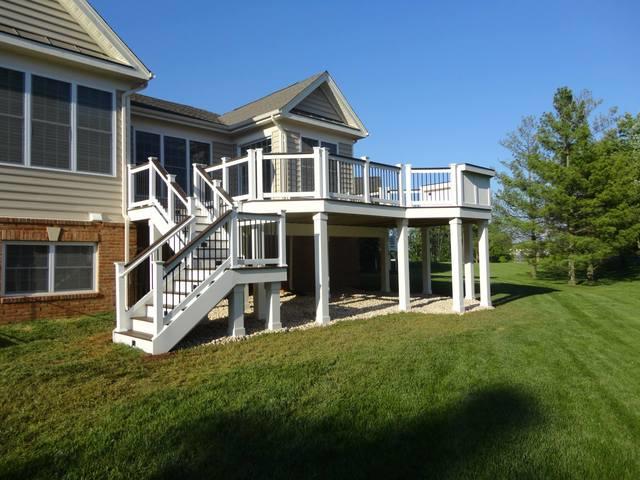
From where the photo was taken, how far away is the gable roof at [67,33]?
931cm

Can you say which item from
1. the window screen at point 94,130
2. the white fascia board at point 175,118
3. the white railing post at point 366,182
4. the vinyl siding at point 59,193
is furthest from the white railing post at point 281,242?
the white fascia board at point 175,118

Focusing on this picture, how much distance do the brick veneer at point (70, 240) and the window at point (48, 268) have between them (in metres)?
0.18

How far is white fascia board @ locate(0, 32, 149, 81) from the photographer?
349 inches

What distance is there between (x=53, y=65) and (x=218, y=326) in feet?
20.4

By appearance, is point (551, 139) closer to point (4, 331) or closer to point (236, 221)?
point (236, 221)

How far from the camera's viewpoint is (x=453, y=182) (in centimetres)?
1179

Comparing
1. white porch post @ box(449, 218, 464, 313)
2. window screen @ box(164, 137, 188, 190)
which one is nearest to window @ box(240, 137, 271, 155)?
window screen @ box(164, 137, 188, 190)

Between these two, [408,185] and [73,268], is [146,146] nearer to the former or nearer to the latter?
[73,268]

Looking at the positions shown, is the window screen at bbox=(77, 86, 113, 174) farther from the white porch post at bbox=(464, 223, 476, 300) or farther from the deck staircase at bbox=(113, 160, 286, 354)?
the white porch post at bbox=(464, 223, 476, 300)

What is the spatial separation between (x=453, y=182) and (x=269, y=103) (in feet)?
20.3

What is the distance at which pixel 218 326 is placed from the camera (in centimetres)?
899

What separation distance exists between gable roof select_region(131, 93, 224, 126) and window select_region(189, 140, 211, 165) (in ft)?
2.24

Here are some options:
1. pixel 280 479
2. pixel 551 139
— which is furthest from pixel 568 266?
pixel 280 479

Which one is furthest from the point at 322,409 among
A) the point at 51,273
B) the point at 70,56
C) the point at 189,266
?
the point at 70,56
